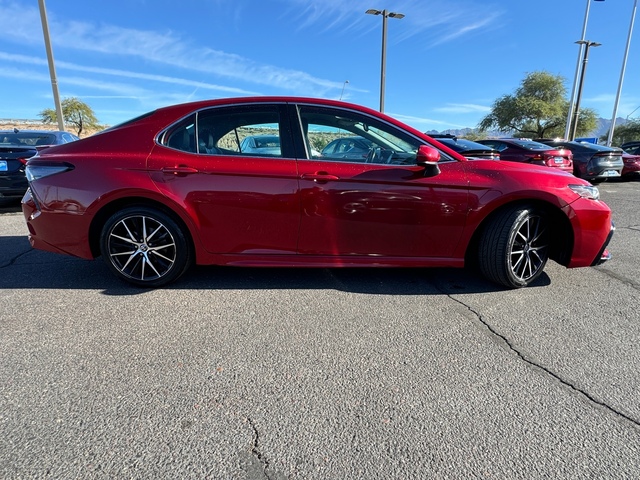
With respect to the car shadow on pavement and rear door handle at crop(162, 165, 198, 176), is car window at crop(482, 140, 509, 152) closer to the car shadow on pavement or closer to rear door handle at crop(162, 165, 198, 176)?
the car shadow on pavement

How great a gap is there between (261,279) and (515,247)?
7.45ft

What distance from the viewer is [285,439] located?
1755 millimetres

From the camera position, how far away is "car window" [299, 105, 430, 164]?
10.8 feet

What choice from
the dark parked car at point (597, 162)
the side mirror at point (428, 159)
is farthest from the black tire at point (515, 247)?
the dark parked car at point (597, 162)

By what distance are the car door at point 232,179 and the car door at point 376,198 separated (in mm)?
164

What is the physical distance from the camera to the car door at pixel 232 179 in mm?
3174

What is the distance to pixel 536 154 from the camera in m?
9.24

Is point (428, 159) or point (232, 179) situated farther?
point (232, 179)

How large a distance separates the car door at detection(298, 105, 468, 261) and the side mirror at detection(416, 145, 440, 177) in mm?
54

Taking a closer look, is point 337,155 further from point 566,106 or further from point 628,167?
point 566,106

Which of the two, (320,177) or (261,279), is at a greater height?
(320,177)

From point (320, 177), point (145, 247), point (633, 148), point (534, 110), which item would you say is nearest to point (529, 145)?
point (320, 177)

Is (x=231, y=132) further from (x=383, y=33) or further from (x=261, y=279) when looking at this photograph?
(x=383, y=33)

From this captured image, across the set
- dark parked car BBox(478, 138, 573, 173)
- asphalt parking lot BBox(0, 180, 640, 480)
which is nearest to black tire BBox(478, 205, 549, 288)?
asphalt parking lot BBox(0, 180, 640, 480)
